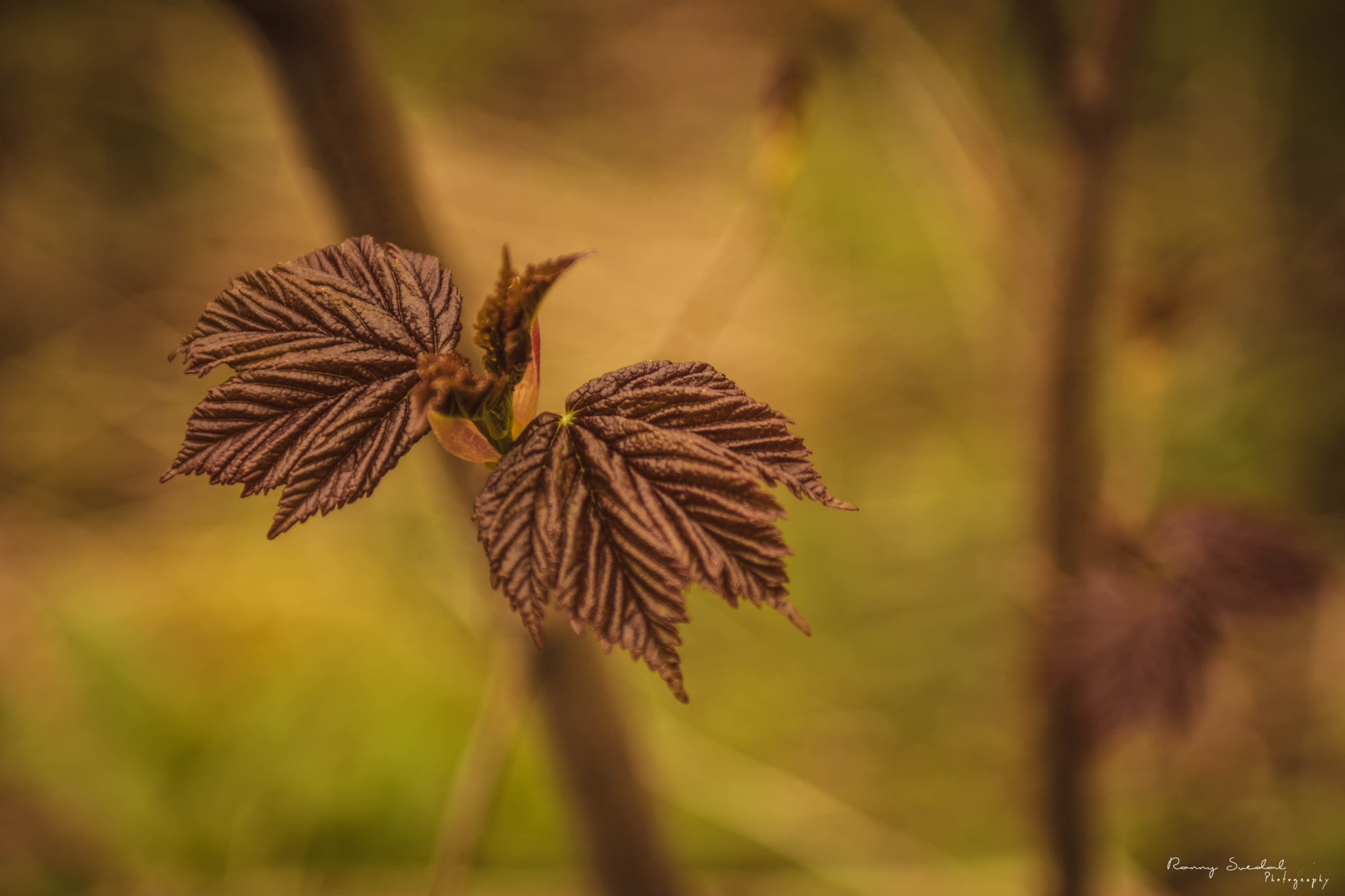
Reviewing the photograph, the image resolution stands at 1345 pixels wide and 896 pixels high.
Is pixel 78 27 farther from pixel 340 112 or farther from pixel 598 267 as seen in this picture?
pixel 340 112

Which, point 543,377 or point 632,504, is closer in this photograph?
point 632,504

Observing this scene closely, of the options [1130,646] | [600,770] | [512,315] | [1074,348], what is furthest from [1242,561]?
[512,315]

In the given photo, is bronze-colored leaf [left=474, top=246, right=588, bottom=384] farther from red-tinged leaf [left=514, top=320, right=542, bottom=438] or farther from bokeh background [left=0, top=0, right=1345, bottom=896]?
bokeh background [left=0, top=0, right=1345, bottom=896]

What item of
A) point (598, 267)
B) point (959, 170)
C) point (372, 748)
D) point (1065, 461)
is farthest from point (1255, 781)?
point (598, 267)

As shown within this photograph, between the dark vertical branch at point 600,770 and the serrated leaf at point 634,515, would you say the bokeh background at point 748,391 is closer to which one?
the dark vertical branch at point 600,770
